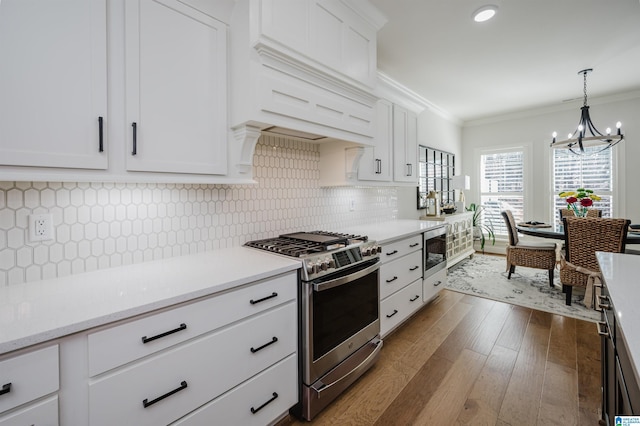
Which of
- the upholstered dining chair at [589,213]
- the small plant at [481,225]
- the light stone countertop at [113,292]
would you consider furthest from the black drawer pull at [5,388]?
the small plant at [481,225]

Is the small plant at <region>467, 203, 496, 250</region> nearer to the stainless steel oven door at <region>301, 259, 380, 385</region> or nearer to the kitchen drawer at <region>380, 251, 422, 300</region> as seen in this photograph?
the kitchen drawer at <region>380, 251, 422, 300</region>

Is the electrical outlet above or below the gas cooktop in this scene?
above

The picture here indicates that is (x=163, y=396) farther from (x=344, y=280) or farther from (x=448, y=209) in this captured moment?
(x=448, y=209)

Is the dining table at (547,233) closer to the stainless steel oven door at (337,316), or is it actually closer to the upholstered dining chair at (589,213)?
the upholstered dining chair at (589,213)

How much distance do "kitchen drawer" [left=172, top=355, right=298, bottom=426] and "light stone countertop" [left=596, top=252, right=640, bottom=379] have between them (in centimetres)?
141

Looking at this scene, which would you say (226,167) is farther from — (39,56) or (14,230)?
(14,230)

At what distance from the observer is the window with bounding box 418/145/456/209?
4.86 metres

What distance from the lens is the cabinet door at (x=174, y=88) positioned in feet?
4.50

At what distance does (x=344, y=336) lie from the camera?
74.7 inches

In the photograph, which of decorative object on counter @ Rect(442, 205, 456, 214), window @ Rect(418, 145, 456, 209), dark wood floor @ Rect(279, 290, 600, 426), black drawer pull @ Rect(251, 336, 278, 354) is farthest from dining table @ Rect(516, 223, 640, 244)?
black drawer pull @ Rect(251, 336, 278, 354)

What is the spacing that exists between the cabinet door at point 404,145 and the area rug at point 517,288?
172cm

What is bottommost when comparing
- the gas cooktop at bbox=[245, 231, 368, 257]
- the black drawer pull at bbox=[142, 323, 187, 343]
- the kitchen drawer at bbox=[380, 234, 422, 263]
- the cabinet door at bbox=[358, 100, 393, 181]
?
the black drawer pull at bbox=[142, 323, 187, 343]

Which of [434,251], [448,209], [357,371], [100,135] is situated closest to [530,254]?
[448,209]

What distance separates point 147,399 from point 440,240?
316cm
